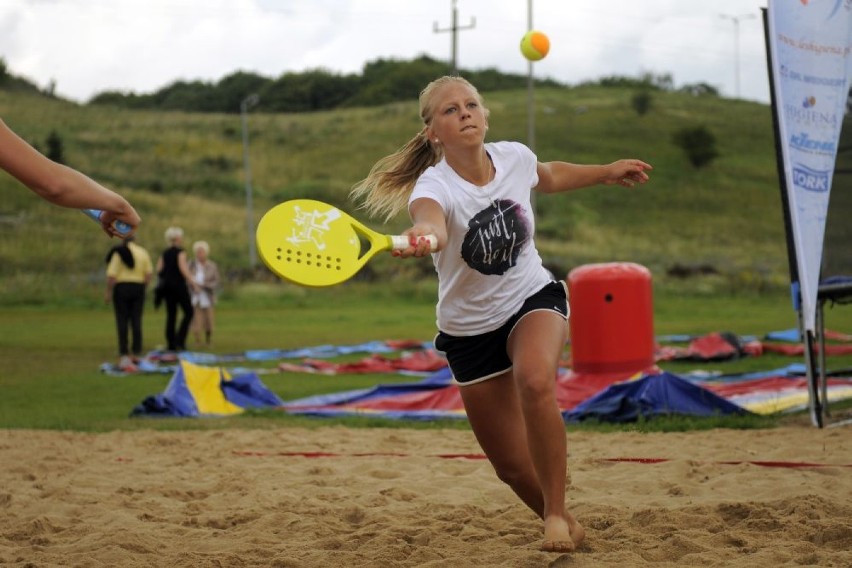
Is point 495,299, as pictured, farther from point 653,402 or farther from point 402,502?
point 653,402

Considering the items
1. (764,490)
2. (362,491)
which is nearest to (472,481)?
(362,491)

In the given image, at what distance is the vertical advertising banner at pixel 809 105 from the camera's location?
8.66 m

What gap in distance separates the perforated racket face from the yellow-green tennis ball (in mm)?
12935

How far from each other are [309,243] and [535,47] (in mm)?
13686

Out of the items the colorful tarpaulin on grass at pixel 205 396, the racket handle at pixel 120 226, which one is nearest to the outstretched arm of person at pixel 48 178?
the racket handle at pixel 120 226

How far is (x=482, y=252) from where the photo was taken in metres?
5.25

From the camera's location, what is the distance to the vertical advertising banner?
8664 millimetres

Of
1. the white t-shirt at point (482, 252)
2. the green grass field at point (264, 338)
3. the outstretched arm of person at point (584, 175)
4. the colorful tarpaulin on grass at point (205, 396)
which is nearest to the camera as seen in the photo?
the white t-shirt at point (482, 252)

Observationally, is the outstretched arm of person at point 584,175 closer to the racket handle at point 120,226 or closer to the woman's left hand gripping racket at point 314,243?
the woman's left hand gripping racket at point 314,243

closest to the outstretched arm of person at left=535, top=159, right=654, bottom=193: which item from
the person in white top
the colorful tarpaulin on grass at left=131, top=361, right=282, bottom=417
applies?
the person in white top

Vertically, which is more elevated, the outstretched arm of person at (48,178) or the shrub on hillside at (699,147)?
the shrub on hillside at (699,147)

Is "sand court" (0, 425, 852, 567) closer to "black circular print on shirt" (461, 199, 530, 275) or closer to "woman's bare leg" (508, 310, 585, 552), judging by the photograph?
"woman's bare leg" (508, 310, 585, 552)

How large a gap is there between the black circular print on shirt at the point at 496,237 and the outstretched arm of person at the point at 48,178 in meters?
1.65

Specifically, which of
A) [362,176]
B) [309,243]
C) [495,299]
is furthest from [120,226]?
[362,176]
